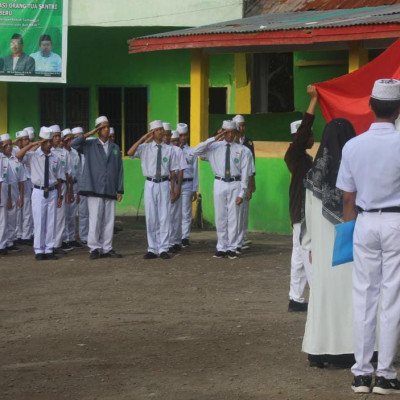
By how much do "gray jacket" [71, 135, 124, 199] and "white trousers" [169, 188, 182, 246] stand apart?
1.15 meters

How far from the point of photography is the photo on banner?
21891mm

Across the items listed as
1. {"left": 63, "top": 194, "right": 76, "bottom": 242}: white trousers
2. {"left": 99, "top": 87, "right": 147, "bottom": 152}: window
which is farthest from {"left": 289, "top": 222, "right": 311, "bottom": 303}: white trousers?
{"left": 99, "top": 87, "right": 147, "bottom": 152}: window

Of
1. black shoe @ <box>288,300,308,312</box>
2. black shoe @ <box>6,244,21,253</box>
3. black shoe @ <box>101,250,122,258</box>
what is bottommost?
black shoe @ <box>6,244,21,253</box>

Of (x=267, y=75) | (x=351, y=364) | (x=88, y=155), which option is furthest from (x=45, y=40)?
(x=351, y=364)

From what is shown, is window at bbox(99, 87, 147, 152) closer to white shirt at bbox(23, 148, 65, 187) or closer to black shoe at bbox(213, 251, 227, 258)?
white shirt at bbox(23, 148, 65, 187)

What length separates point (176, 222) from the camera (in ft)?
56.2

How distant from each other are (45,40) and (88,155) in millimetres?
6315

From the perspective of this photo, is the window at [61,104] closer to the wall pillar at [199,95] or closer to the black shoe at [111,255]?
the wall pillar at [199,95]

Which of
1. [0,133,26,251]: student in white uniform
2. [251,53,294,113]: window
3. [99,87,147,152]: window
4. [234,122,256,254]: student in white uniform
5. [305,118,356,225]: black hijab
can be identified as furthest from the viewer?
[99,87,147,152]: window

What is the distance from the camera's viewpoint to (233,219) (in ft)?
53.4

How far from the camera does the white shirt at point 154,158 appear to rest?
16125 mm

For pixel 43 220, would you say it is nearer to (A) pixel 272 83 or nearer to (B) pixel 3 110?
(B) pixel 3 110

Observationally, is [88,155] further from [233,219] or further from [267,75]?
[267,75]

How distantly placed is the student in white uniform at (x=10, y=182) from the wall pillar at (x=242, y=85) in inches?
243
